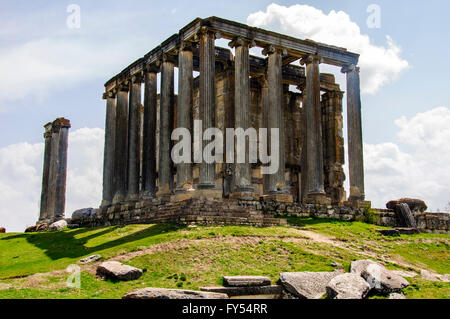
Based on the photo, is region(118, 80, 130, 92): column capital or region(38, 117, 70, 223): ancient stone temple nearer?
region(118, 80, 130, 92): column capital

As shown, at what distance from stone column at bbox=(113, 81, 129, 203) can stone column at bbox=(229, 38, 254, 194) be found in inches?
471

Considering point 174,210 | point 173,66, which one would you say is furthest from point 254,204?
point 173,66

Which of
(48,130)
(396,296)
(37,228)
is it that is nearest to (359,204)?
(396,296)

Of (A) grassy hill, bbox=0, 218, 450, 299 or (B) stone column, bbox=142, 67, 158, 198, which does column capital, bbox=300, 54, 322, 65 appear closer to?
(B) stone column, bbox=142, 67, 158, 198

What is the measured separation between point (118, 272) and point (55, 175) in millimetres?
32860

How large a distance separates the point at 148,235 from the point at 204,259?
544 cm

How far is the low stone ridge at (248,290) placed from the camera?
15688 mm

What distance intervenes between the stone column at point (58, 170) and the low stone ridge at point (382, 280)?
A: 3586 cm

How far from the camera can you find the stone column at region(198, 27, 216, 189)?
28281mm

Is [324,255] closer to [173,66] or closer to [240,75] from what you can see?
[240,75]

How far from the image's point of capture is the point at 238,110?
29859mm

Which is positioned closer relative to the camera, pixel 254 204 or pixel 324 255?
pixel 324 255

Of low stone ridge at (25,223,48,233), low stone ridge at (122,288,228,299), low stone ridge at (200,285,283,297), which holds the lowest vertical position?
low stone ridge at (200,285,283,297)

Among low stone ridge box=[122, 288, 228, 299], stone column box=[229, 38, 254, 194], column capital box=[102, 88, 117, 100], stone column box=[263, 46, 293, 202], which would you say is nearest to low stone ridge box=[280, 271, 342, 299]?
low stone ridge box=[122, 288, 228, 299]
